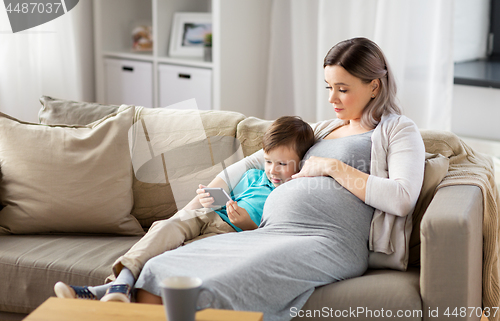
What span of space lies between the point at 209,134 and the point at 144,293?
80 centimetres

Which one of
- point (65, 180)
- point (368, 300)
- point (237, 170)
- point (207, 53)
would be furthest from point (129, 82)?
point (368, 300)

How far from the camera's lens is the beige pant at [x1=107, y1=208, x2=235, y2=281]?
55.5 inches

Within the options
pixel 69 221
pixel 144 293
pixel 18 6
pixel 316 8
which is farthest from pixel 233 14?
pixel 144 293

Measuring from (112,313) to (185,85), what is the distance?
2339 mm

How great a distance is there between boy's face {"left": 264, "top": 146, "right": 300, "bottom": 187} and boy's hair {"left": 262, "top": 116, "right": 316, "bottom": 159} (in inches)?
0.6

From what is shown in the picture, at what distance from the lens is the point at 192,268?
1.31 meters

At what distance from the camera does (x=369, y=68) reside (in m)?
1.63

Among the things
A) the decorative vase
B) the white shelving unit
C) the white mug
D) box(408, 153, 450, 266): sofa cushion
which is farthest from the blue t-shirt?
the decorative vase

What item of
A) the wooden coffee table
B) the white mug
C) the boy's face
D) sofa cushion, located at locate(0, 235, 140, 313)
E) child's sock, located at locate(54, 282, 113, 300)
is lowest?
sofa cushion, located at locate(0, 235, 140, 313)

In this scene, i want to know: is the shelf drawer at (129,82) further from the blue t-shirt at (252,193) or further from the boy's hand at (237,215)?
the boy's hand at (237,215)

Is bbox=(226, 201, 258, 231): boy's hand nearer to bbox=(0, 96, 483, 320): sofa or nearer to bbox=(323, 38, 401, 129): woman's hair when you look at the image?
bbox=(0, 96, 483, 320): sofa

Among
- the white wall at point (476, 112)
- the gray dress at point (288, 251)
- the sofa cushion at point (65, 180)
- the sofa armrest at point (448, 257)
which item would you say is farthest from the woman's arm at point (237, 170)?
the white wall at point (476, 112)

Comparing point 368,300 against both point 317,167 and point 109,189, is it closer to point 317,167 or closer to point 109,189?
point 317,167

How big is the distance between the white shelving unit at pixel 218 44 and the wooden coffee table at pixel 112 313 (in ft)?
7.02
